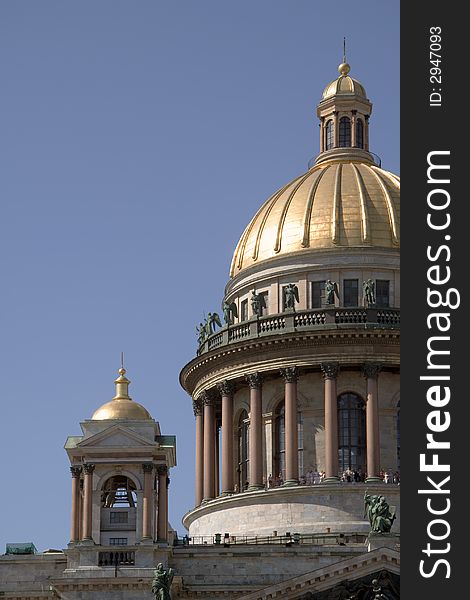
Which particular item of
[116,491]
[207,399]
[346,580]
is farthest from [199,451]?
[346,580]

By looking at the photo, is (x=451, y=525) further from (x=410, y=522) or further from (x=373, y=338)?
(x=373, y=338)

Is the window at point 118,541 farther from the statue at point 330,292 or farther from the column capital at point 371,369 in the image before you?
the statue at point 330,292

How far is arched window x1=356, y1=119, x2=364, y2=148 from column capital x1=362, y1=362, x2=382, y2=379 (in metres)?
15.9

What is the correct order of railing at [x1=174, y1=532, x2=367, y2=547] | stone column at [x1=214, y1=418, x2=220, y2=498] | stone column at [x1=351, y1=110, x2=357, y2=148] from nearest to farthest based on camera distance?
railing at [x1=174, y1=532, x2=367, y2=547] → stone column at [x1=214, y1=418, x2=220, y2=498] → stone column at [x1=351, y1=110, x2=357, y2=148]

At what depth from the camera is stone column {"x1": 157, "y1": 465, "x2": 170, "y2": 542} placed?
94.8m

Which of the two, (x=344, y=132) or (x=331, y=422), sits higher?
(x=344, y=132)

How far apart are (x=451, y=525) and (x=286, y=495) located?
43.4m

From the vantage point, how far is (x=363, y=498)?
347 feet

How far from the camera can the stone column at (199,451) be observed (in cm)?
11356

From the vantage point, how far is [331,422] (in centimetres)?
10744

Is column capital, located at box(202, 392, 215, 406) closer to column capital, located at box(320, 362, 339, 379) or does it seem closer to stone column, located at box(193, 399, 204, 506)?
stone column, located at box(193, 399, 204, 506)

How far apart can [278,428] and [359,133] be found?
18.4 meters

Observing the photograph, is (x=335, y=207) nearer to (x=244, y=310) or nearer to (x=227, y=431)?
(x=244, y=310)

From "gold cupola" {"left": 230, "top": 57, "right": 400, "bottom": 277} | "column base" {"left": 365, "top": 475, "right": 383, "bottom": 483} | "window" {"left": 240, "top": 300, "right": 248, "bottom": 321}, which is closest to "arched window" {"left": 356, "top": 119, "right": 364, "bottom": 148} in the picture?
"gold cupola" {"left": 230, "top": 57, "right": 400, "bottom": 277}
